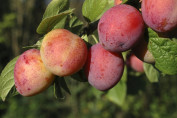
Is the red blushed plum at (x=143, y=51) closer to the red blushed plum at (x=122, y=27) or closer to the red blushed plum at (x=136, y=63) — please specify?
the red blushed plum at (x=122, y=27)

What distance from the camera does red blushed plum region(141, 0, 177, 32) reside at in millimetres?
632

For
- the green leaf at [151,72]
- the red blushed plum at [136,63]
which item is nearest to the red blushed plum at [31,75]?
the green leaf at [151,72]

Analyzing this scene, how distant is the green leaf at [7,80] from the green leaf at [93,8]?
33 cm

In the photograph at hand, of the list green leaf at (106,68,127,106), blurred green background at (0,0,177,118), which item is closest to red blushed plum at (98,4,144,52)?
green leaf at (106,68,127,106)

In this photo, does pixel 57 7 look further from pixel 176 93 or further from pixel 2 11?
pixel 2 11

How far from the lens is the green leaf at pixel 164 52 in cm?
73

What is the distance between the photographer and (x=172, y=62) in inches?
29.7

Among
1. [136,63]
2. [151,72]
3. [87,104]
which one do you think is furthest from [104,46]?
[87,104]

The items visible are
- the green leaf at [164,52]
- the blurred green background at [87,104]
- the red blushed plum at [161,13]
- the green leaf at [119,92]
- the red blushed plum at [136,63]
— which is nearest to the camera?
the red blushed plum at [161,13]

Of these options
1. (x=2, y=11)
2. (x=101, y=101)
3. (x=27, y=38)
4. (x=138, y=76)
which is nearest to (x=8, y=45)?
(x=27, y=38)

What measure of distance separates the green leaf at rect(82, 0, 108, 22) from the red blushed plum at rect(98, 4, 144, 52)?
0.16m

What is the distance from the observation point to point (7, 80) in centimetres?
88

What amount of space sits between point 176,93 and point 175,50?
4222 millimetres

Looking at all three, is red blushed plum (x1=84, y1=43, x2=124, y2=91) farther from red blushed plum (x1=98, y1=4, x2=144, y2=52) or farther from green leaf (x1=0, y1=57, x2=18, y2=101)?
green leaf (x1=0, y1=57, x2=18, y2=101)
